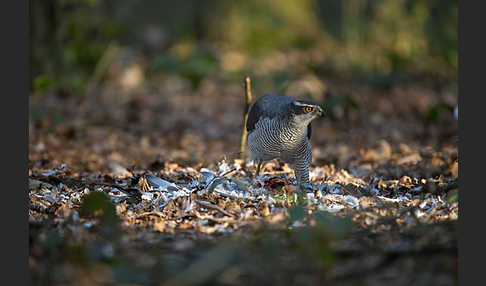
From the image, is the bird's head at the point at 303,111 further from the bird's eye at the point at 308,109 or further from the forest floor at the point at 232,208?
the forest floor at the point at 232,208

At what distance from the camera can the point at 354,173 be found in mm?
4645

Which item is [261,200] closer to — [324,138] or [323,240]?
[323,240]

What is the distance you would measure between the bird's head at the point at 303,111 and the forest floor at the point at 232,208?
1.71 ft

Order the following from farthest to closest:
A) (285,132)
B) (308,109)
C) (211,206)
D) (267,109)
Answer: (267,109)
(285,132)
(308,109)
(211,206)

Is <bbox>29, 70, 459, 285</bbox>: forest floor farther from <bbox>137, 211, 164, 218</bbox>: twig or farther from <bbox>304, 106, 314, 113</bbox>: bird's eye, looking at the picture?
<bbox>304, 106, 314, 113</bbox>: bird's eye

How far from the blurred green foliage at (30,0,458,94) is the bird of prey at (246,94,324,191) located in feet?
10.7

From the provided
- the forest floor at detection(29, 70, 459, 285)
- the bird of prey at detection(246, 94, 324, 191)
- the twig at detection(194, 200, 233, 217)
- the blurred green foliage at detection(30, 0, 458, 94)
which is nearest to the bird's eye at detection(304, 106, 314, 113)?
the bird of prey at detection(246, 94, 324, 191)

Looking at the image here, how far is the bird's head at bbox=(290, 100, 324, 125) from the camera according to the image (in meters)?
3.50

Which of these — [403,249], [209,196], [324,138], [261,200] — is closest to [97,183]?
[209,196]

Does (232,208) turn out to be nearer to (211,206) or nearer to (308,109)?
(211,206)

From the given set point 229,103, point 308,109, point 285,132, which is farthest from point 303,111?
point 229,103

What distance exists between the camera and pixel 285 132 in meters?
3.68

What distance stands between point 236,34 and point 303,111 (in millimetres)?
9101

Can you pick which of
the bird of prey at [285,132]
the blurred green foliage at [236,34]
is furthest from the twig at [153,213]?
the blurred green foliage at [236,34]
